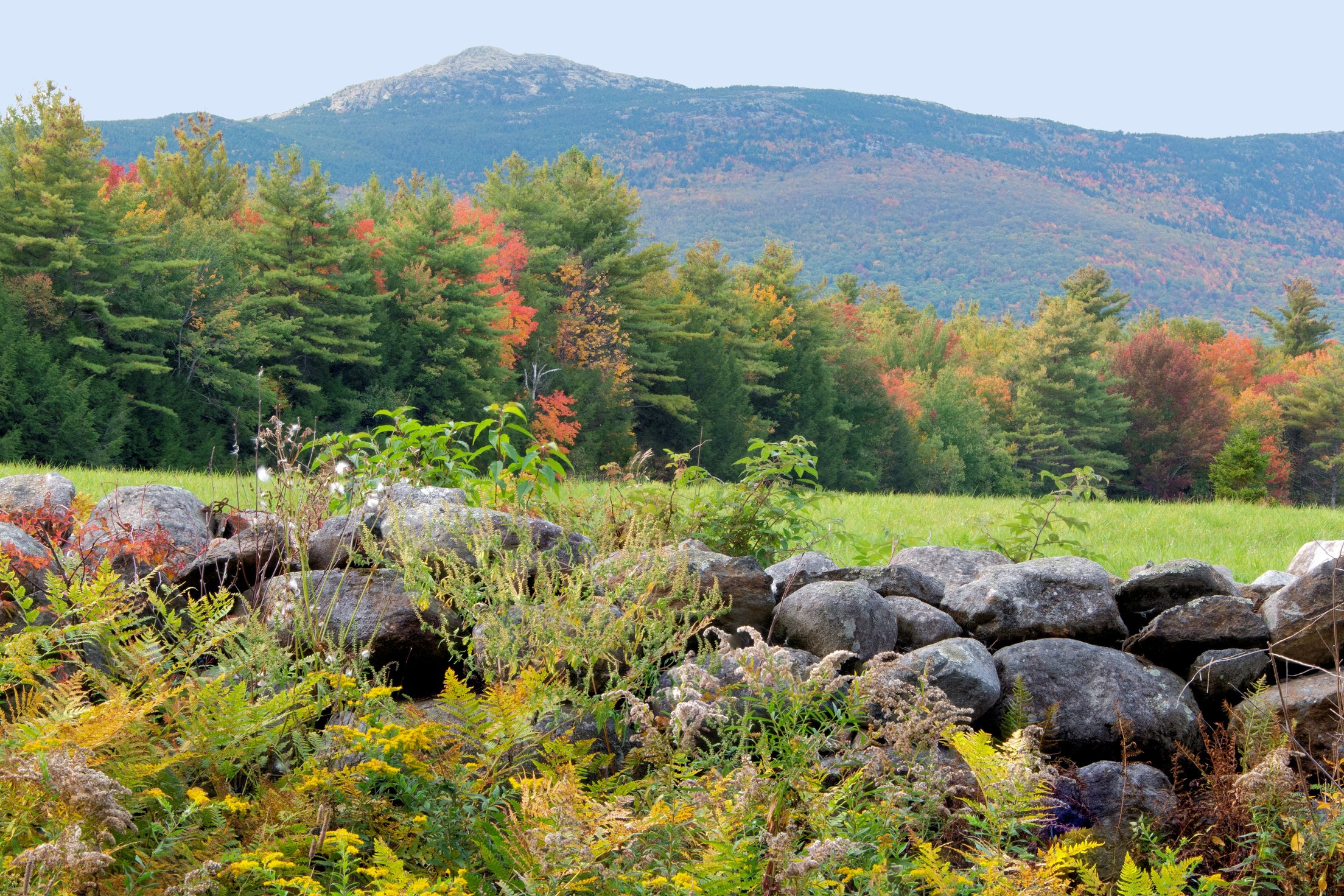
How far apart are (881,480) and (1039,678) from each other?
144 ft

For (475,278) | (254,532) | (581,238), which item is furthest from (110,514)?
(581,238)

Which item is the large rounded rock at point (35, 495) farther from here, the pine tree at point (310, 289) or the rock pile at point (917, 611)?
the pine tree at point (310, 289)

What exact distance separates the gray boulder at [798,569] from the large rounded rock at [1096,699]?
852mm

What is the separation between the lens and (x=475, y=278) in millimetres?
32719

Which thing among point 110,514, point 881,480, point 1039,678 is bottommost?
point 881,480

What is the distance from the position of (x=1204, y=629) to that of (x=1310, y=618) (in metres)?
0.39

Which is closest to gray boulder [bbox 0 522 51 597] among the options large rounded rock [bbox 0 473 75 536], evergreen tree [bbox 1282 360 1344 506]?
large rounded rock [bbox 0 473 75 536]

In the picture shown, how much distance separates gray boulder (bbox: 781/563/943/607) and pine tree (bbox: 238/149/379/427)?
25039 mm

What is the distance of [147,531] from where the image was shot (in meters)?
4.07

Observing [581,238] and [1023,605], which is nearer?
[1023,605]

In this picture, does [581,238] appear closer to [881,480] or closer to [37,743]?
[881,480]

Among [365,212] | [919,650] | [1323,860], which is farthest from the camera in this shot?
[365,212]

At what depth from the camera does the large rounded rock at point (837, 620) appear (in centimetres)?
352

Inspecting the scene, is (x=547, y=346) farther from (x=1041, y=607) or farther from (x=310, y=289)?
(x=1041, y=607)
